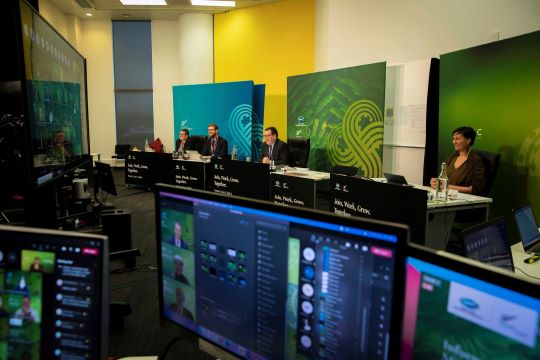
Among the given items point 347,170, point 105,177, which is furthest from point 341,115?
point 105,177

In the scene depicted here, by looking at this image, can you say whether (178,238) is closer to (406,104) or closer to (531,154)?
(531,154)

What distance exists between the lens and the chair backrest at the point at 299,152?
19.0 feet

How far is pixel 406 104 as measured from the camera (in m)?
5.51

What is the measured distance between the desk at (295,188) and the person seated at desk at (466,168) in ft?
3.95

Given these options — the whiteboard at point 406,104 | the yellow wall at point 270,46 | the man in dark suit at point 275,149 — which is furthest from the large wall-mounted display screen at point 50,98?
the yellow wall at point 270,46

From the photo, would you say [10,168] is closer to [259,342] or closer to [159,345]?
[159,345]

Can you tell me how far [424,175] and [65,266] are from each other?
5.13 meters

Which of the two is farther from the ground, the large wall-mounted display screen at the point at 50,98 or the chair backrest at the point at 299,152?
the large wall-mounted display screen at the point at 50,98

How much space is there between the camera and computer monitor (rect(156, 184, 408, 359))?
746 millimetres

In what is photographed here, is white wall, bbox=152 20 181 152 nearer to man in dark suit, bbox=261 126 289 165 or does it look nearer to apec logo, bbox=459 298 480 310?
man in dark suit, bbox=261 126 289 165

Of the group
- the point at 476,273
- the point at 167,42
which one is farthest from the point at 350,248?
the point at 167,42

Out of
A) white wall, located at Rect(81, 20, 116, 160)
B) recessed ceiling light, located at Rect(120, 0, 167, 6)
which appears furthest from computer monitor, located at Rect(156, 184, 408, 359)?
white wall, located at Rect(81, 20, 116, 160)

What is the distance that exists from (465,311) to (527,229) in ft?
6.36

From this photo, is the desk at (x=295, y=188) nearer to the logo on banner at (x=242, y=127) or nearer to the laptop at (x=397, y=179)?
the laptop at (x=397, y=179)
